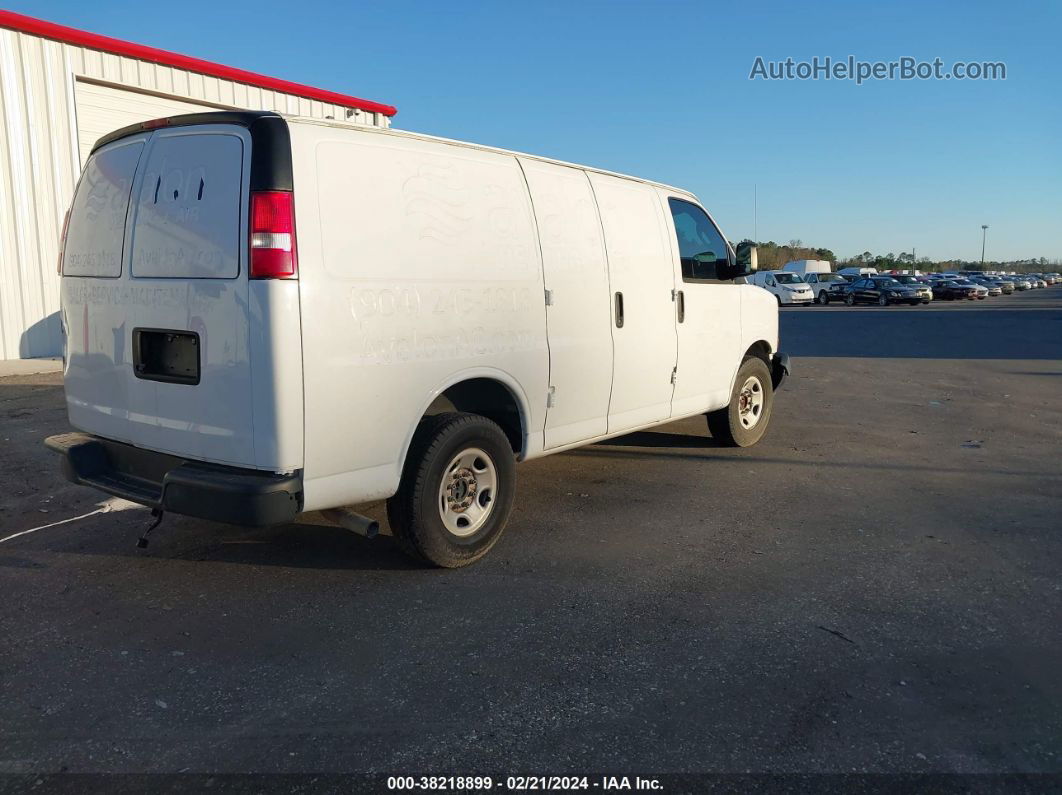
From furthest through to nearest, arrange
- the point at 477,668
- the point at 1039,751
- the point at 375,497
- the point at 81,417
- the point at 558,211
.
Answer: the point at 558,211 → the point at 81,417 → the point at 375,497 → the point at 477,668 → the point at 1039,751

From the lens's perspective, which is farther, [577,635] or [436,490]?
[436,490]

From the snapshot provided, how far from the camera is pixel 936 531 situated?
5191 mm

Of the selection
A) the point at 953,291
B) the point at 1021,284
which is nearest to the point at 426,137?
the point at 953,291

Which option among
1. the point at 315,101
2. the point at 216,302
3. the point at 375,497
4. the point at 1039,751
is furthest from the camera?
the point at 315,101

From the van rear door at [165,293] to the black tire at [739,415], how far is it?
15.5 ft

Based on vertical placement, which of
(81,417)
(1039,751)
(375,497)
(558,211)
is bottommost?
(1039,751)

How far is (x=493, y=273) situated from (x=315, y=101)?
13.7 metres

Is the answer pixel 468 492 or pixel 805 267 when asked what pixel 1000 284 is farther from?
pixel 468 492

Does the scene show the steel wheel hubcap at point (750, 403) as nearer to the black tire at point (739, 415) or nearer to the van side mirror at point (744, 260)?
the black tire at point (739, 415)

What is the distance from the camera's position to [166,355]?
13.0 ft

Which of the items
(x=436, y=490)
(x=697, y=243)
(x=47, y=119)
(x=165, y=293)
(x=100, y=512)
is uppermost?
(x=47, y=119)

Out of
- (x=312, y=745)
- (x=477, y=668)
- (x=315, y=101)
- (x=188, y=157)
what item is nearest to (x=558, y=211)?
(x=188, y=157)

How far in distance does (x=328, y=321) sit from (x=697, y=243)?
3.86 metres

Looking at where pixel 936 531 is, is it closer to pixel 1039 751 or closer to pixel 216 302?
pixel 1039 751
